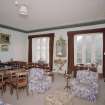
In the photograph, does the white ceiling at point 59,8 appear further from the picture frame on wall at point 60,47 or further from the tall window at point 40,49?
the tall window at point 40,49

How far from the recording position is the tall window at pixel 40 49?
740 centimetres

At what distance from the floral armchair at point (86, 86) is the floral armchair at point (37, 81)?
3.18ft

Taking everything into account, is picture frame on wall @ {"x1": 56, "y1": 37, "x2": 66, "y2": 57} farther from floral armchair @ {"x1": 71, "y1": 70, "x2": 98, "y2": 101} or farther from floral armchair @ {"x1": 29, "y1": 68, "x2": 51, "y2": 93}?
floral armchair @ {"x1": 71, "y1": 70, "x2": 98, "y2": 101}

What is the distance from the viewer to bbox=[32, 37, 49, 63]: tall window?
24.3 feet

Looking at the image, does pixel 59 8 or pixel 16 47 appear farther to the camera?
pixel 16 47

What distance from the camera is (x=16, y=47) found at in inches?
295

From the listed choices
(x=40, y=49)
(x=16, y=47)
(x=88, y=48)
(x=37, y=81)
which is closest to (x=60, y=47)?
(x=40, y=49)

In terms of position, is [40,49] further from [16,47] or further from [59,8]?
[59,8]

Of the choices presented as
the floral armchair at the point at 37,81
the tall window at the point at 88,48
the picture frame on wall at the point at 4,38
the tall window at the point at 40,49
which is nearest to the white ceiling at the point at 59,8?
the tall window at the point at 88,48

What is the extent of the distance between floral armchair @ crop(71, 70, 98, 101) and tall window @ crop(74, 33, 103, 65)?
9.00ft

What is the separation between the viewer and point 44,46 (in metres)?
7.51

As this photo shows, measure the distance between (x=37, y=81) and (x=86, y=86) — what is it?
1480mm

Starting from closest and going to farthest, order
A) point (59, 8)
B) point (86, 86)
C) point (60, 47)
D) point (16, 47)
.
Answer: point (86, 86) < point (59, 8) < point (60, 47) < point (16, 47)

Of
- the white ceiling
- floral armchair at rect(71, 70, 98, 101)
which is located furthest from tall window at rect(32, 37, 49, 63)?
floral armchair at rect(71, 70, 98, 101)
